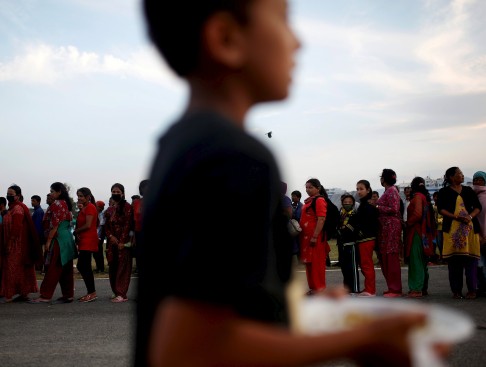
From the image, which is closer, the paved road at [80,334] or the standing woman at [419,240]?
the paved road at [80,334]

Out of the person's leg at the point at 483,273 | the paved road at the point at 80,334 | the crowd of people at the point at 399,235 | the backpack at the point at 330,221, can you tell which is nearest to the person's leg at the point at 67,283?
the paved road at the point at 80,334

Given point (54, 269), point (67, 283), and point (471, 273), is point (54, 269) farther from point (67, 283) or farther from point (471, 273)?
point (471, 273)

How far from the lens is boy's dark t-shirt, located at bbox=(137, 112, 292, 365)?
2.44ft

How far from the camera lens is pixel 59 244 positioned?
8.32 m

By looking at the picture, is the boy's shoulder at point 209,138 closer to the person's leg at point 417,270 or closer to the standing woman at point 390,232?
the standing woman at point 390,232

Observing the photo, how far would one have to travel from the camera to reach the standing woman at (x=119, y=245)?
27.2ft

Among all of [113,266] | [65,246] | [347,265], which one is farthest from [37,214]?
[347,265]

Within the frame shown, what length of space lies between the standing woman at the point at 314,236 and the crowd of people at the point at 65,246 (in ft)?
7.81

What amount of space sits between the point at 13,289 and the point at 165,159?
28.7ft

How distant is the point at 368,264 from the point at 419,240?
86 centimetres

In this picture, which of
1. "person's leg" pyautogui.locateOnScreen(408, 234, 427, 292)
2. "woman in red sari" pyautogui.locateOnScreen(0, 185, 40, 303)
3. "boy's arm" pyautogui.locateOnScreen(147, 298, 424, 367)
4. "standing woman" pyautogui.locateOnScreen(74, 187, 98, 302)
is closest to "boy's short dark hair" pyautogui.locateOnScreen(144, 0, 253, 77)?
"boy's arm" pyautogui.locateOnScreen(147, 298, 424, 367)

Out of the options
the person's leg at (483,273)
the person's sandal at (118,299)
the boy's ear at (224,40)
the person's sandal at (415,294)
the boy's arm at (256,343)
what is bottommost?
the person's sandal at (415,294)

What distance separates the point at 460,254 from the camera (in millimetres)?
7477

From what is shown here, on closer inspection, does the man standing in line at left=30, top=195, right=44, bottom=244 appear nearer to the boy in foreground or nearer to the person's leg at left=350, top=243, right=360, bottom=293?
the person's leg at left=350, top=243, right=360, bottom=293
